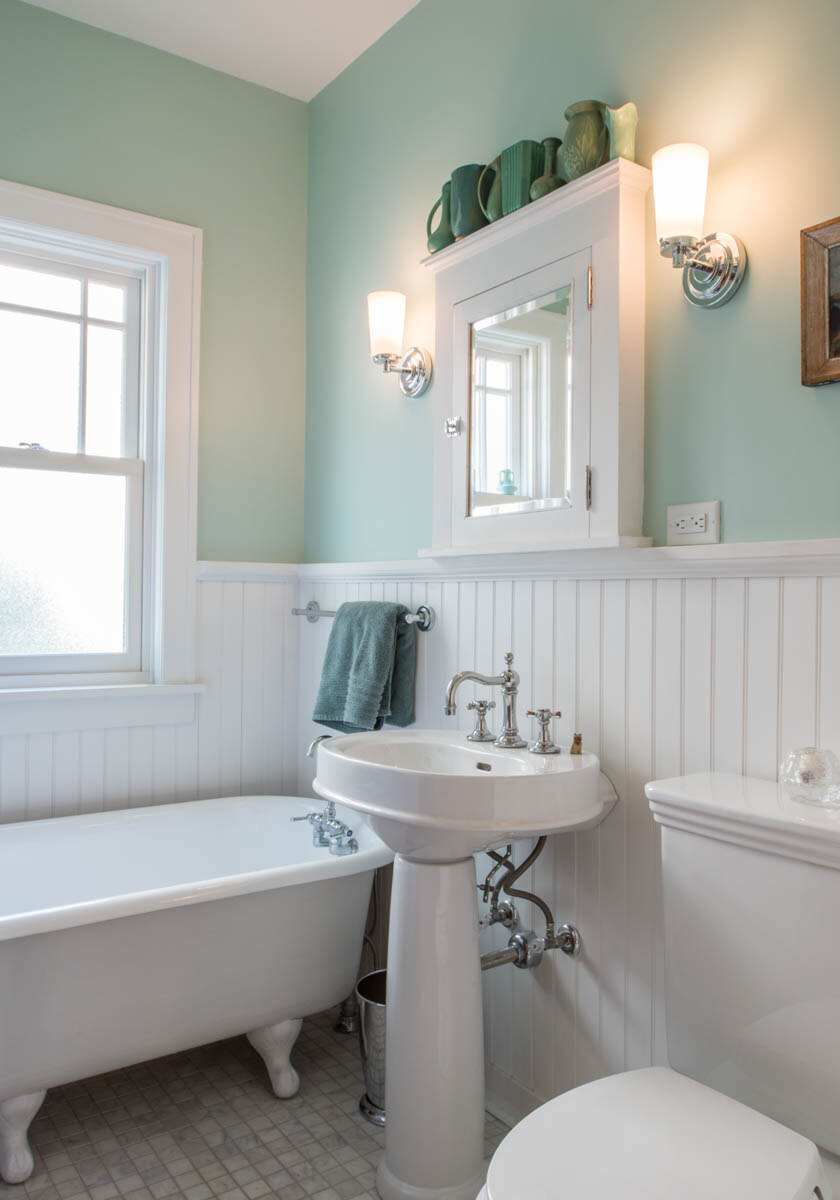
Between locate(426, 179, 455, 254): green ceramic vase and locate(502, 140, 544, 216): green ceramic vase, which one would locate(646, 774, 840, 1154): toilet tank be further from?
locate(426, 179, 455, 254): green ceramic vase

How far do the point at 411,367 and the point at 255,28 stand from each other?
1.13 meters

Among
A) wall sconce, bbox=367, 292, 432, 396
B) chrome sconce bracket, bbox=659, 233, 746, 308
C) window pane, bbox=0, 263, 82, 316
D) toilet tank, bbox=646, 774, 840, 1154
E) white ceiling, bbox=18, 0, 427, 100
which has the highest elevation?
white ceiling, bbox=18, 0, 427, 100

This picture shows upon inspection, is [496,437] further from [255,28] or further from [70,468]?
[255,28]

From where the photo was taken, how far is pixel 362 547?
2654 mm

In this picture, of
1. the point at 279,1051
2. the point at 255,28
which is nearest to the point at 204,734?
the point at 279,1051

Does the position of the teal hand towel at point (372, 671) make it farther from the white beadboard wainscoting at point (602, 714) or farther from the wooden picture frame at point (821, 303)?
the wooden picture frame at point (821, 303)

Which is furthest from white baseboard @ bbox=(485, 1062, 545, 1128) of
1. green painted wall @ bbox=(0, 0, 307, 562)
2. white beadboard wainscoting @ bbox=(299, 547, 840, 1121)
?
green painted wall @ bbox=(0, 0, 307, 562)

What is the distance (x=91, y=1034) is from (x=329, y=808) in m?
0.81

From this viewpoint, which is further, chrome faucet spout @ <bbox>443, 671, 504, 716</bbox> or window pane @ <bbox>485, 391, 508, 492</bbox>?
window pane @ <bbox>485, 391, 508, 492</bbox>

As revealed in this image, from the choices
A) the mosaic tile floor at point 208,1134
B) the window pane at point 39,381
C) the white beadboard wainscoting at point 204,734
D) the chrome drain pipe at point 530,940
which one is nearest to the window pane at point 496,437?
the chrome drain pipe at point 530,940

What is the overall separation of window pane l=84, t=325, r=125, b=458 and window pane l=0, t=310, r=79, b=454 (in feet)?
0.14

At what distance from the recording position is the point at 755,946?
1.26m

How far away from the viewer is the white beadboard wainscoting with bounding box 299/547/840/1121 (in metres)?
1.47

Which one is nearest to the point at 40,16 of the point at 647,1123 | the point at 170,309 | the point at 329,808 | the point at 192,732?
the point at 170,309
